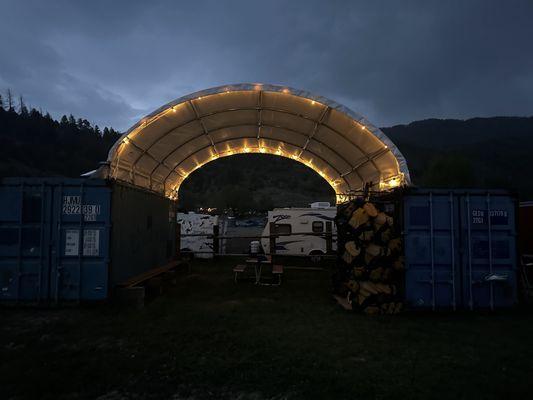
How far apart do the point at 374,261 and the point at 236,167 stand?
12201 cm

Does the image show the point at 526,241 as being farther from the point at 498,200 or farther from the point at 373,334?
the point at 373,334

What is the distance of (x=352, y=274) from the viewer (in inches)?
373

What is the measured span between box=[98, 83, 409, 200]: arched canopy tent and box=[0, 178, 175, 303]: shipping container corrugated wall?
223 centimetres

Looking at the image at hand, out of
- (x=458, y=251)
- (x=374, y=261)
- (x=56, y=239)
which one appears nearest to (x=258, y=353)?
(x=374, y=261)

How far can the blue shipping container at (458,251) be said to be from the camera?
9055 millimetres

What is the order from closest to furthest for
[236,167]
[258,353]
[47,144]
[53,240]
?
1. [258,353]
2. [53,240]
3. [47,144]
4. [236,167]

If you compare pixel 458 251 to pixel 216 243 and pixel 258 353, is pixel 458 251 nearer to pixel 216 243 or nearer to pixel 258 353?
pixel 258 353

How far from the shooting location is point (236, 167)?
129500mm

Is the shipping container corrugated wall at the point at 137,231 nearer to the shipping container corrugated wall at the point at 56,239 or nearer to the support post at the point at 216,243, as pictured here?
the shipping container corrugated wall at the point at 56,239

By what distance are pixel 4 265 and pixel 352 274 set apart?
9119 millimetres

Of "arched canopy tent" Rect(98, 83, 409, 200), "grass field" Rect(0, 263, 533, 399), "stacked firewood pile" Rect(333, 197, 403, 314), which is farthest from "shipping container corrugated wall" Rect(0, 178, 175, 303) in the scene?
"stacked firewood pile" Rect(333, 197, 403, 314)

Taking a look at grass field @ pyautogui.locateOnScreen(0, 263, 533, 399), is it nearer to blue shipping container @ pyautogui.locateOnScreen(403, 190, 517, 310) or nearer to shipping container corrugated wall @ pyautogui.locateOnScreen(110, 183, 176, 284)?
blue shipping container @ pyautogui.locateOnScreen(403, 190, 517, 310)

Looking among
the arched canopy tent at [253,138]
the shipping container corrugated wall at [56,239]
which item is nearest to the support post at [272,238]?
the arched canopy tent at [253,138]

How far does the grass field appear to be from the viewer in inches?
189
